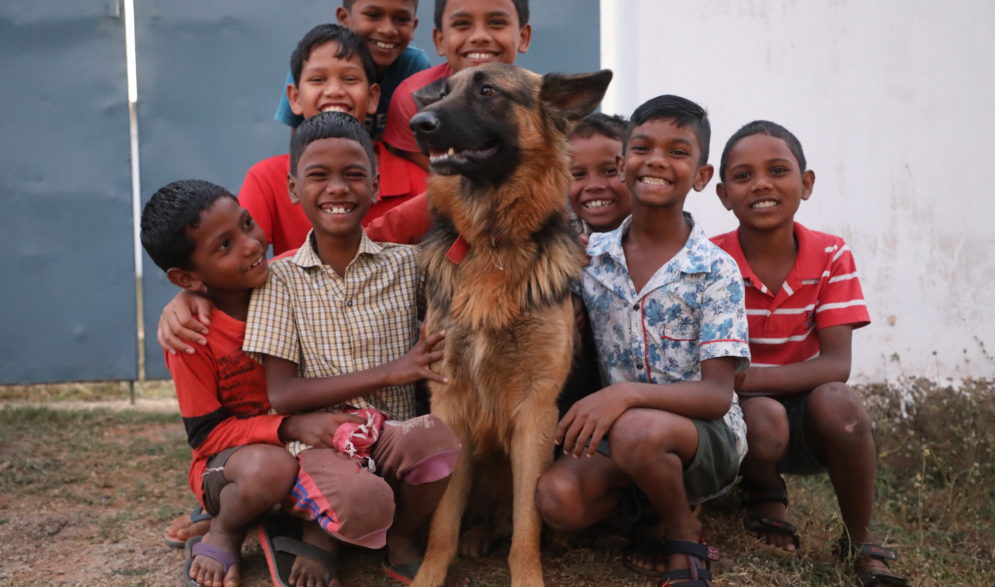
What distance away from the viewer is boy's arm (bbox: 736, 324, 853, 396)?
3.12m

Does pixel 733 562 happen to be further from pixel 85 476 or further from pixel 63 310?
pixel 63 310

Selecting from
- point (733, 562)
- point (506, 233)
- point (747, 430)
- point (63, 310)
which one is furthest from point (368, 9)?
point (63, 310)

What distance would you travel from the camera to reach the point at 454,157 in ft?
9.46

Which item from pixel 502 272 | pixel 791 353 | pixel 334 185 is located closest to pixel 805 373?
pixel 791 353

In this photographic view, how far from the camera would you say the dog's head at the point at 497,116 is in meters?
2.87

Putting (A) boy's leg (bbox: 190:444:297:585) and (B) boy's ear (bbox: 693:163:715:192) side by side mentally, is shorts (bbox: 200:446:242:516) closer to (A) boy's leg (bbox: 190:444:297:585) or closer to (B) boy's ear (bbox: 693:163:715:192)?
(A) boy's leg (bbox: 190:444:297:585)

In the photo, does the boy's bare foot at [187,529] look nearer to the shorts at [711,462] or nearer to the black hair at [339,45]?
the shorts at [711,462]

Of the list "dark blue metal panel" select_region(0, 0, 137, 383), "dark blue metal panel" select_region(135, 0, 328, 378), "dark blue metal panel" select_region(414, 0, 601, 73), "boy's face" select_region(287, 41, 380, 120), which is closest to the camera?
"boy's face" select_region(287, 41, 380, 120)

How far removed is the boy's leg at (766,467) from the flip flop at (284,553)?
169cm

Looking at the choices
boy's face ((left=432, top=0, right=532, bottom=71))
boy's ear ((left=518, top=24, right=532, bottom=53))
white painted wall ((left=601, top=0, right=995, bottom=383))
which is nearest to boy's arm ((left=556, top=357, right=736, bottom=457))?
boy's face ((left=432, top=0, right=532, bottom=71))

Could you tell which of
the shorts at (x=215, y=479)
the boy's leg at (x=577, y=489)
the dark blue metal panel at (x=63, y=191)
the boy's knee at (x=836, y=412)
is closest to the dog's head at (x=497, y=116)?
the boy's leg at (x=577, y=489)

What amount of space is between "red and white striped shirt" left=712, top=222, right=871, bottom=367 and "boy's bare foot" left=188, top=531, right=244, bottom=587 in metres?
2.22

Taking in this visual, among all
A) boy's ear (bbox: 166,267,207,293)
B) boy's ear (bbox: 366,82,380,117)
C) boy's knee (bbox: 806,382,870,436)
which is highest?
boy's ear (bbox: 366,82,380,117)

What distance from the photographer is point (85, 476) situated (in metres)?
4.44
